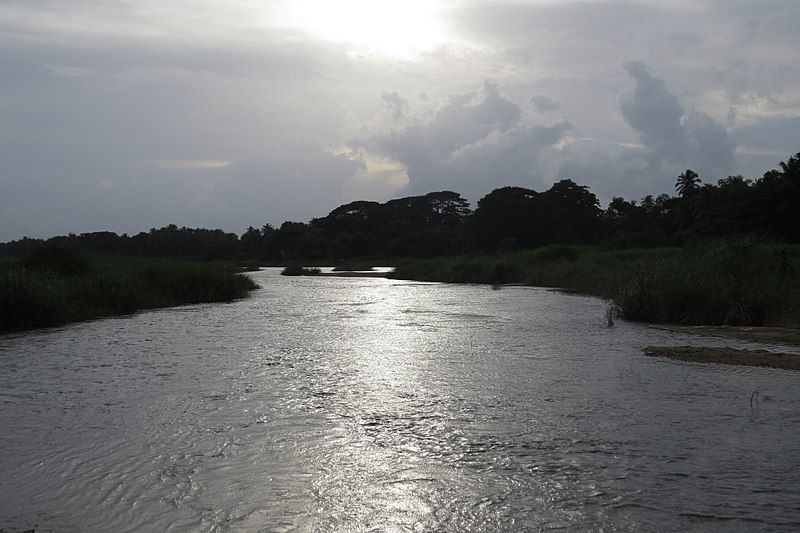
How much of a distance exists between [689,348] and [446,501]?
34.3ft

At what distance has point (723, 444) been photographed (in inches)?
313

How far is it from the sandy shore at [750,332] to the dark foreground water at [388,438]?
153 cm

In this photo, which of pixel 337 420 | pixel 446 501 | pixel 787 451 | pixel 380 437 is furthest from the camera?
pixel 337 420

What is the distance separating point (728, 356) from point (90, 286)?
19897 millimetres

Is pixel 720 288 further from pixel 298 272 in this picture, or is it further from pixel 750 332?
pixel 298 272

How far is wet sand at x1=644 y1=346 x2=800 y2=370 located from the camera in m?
12.9

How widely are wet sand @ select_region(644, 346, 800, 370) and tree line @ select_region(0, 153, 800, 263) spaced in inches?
599

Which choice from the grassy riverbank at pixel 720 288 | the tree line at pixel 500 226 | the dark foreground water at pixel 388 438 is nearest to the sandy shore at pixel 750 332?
the grassy riverbank at pixel 720 288

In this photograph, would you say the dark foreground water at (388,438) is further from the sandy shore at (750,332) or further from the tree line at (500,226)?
the tree line at (500,226)

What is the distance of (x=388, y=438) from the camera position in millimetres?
8203

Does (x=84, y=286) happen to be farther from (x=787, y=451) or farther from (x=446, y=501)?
(x=787, y=451)

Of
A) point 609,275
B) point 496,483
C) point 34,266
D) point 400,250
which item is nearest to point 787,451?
point 496,483

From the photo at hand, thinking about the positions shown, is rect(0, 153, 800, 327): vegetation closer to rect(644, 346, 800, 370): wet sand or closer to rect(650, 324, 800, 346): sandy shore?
rect(650, 324, 800, 346): sandy shore

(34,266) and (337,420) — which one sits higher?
(34,266)
